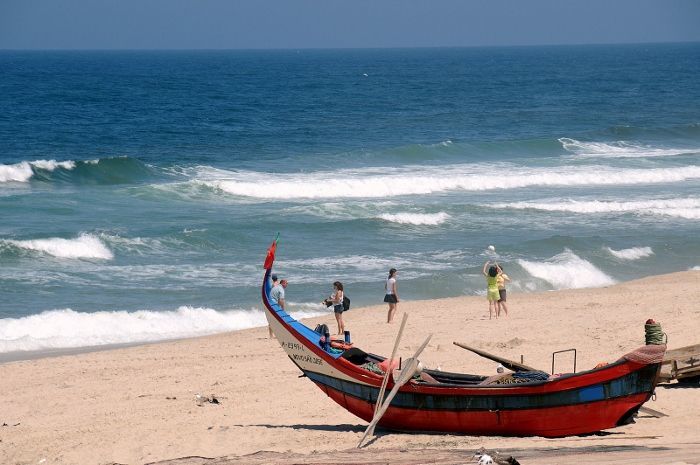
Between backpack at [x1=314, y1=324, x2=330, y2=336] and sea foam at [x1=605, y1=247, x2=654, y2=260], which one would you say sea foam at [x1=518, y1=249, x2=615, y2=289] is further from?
backpack at [x1=314, y1=324, x2=330, y2=336]

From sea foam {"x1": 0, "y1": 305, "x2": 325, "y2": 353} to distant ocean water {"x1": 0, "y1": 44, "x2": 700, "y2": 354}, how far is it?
0.15 ft

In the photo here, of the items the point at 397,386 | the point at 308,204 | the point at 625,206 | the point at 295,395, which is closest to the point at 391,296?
the point at 295,395

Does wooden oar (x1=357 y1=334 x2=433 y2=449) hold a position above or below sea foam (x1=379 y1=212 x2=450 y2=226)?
above

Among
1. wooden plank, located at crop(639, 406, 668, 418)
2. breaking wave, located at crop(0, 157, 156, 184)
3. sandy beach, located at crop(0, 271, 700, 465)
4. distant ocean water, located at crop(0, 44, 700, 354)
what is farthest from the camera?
breaking wave, located at crop(0, 157, 156, 184)

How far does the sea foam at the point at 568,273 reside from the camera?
908 inches

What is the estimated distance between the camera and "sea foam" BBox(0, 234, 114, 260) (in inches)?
984

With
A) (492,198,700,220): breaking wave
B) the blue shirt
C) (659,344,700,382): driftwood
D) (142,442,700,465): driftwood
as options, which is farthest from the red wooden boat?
(492,198,700,220): breaking wave

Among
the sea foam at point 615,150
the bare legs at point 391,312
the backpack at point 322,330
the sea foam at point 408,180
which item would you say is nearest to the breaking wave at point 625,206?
the sea foam at point 408,180

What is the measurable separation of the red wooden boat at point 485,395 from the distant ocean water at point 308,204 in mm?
7507

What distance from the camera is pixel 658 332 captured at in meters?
10.5

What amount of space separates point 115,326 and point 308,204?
13.6m

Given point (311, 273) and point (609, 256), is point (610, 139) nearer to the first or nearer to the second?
point (609, 256)

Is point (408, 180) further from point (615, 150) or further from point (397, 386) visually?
point (397, 386)

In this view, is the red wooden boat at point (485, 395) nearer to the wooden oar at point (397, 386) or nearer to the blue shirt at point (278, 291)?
the wooden oar at point (397, 386)
